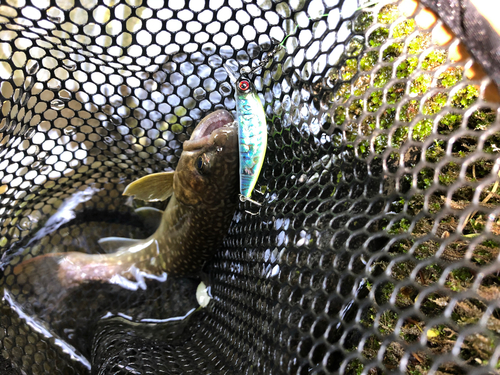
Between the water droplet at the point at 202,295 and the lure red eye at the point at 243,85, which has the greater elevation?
the lure red eye at the point at 243,85

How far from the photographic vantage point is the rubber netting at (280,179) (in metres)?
1.38

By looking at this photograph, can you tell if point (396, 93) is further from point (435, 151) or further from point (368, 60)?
point (435, 151)

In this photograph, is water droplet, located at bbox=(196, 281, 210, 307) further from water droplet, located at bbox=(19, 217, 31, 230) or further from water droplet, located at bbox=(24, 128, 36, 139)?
water droplet, located at bbox=(24, 128, 36, 139)

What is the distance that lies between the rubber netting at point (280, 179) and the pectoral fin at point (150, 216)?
0.32 ft

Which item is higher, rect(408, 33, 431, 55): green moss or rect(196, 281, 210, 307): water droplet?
rect(408, 33, 431, 55): green moss

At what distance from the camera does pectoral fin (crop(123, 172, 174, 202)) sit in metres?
2.58

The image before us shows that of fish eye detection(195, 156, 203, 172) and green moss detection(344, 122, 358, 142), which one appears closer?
green moss detection(344, 122, 358, 142)

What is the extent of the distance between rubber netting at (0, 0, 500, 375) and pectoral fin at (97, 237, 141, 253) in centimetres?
9

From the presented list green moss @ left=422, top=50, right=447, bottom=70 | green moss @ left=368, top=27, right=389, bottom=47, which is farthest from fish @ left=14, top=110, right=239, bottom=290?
green moss @ left=422, top=50, right=447, bottom=70

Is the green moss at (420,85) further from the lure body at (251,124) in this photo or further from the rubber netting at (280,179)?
the lure body at (251,124)

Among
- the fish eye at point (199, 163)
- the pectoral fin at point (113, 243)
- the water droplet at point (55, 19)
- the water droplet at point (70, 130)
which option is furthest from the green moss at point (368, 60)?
the pectoral fin at point (113, 243)

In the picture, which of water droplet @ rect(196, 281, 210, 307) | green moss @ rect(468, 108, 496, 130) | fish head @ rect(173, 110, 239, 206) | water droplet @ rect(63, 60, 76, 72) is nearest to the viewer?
green moss @ rect(468, 108, 496, 130)

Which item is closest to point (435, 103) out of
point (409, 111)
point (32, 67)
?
point (409, 111)

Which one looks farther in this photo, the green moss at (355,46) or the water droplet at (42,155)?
the water droplet at (42,155)
